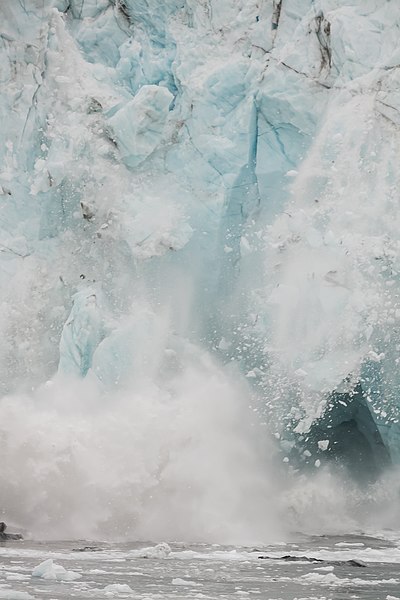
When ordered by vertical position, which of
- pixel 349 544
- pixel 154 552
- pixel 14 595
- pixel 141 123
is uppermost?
pixel 141 123

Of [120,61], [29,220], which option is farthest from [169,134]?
[29,220]

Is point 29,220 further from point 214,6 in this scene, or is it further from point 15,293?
point 214,6

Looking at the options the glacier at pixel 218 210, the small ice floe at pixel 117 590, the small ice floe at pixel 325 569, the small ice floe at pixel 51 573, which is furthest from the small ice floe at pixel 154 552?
the glacier at pixel 218 210

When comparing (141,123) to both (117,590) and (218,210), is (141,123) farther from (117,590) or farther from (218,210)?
(117,590)

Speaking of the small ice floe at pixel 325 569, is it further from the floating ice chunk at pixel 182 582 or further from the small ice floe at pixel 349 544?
the small ice floe at pixel 349 544

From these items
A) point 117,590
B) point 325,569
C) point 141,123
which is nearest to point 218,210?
point 141,123

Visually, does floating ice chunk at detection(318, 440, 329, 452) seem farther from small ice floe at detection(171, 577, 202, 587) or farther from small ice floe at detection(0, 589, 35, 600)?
small ice floe at detection(0, 589, 35, 600)

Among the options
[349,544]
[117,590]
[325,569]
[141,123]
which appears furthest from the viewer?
[141,123]
